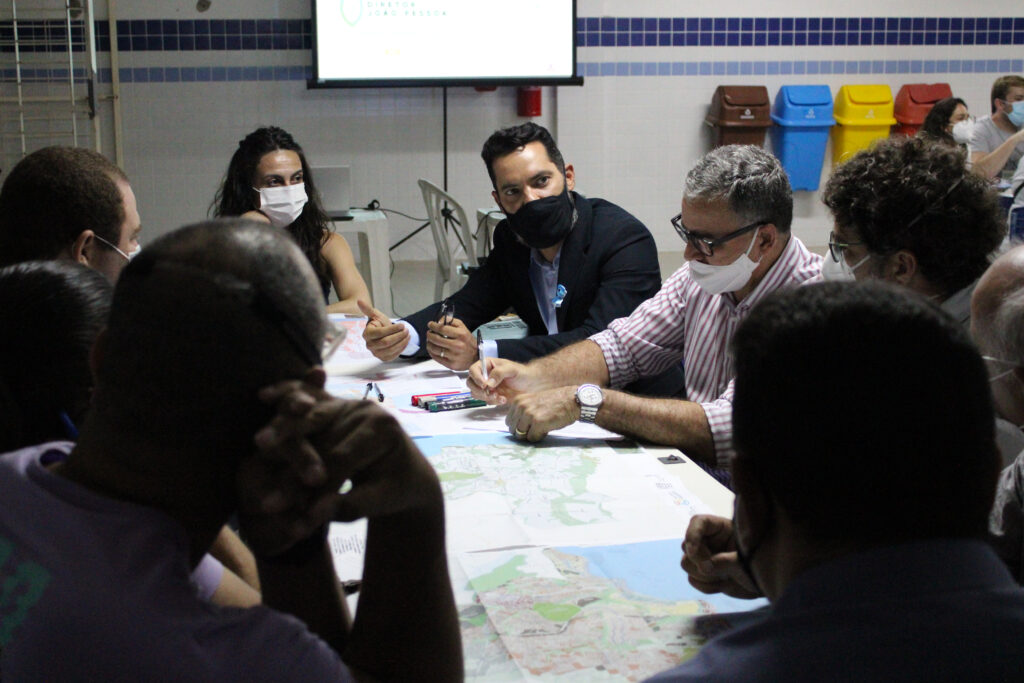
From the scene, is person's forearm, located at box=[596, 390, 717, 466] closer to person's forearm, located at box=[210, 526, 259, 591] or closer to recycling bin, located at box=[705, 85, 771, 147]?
person's forearm, located at box=[210, 526, 259, 591]

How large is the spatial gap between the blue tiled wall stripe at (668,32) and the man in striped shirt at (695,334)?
480cm

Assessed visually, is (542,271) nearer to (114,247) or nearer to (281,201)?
(281,201)

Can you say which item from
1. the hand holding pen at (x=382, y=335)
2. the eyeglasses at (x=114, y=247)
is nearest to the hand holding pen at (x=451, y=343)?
the hand holding pen at (x=382, y=335)

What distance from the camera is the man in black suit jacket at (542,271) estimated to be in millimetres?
2797

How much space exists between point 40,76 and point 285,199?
3.60 m

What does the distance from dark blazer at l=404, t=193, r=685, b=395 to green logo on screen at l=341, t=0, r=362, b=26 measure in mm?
3640

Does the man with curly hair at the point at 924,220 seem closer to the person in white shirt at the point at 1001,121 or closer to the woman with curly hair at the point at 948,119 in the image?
→ the person in white shirt at the point at 1001,121

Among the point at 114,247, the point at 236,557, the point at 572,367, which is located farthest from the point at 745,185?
the point at 236,557

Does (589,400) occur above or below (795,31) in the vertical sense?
below

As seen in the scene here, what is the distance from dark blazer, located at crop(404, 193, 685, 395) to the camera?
2.85m

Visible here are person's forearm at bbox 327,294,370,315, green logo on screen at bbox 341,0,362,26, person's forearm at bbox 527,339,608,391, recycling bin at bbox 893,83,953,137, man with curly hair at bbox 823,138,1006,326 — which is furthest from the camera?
recycling bin at bbox 893,83,953,137

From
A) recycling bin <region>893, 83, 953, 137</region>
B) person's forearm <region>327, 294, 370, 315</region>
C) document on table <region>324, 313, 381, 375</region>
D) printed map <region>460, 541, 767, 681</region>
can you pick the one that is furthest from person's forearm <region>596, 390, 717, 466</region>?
recycling bin <region>893, 83, 953, 137</region>

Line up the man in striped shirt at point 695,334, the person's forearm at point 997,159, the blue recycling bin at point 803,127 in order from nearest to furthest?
the man in striped shirt at point 695,334, the person's forearm at point 997,159, the blue recycling bin at point 803,127

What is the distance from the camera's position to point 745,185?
2.32 m
